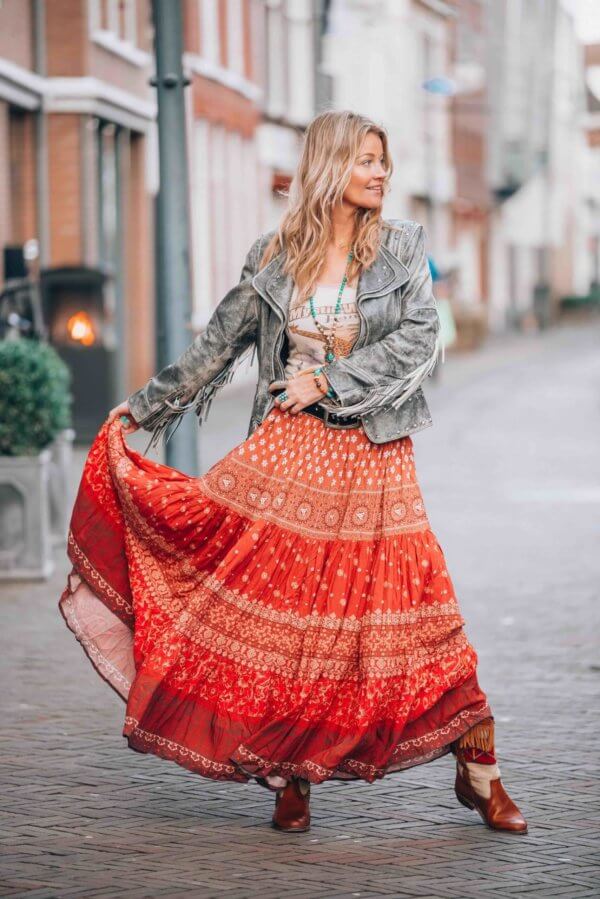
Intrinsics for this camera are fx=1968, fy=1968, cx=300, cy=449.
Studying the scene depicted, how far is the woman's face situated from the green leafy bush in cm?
489

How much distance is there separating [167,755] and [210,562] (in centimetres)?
52

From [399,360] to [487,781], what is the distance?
1.13m

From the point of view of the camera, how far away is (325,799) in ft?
18.5

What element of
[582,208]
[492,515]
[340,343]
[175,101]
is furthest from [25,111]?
[582,208]

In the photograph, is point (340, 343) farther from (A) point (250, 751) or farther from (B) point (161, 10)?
(B) point (161, 10)

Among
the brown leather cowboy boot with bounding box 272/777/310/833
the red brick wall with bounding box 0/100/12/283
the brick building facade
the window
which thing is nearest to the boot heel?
the brown leather cowboy boot with bounding box 272/777/310/833

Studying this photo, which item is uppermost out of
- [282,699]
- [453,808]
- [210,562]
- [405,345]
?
[405,345]

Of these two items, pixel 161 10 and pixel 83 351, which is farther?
pixel 83 351

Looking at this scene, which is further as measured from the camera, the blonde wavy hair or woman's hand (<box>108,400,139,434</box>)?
woman's hand (<box>108,400,139,434</box>)

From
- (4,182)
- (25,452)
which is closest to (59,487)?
(25,452)

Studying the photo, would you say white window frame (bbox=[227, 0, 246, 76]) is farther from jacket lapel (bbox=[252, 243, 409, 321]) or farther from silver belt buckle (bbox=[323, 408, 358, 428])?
silver belt buckle (bbox=[323, 408, 358, 428])

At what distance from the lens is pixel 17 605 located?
30.6 ft

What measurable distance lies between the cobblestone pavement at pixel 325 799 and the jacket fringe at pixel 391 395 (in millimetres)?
1118

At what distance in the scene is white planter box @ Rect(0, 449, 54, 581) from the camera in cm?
991
